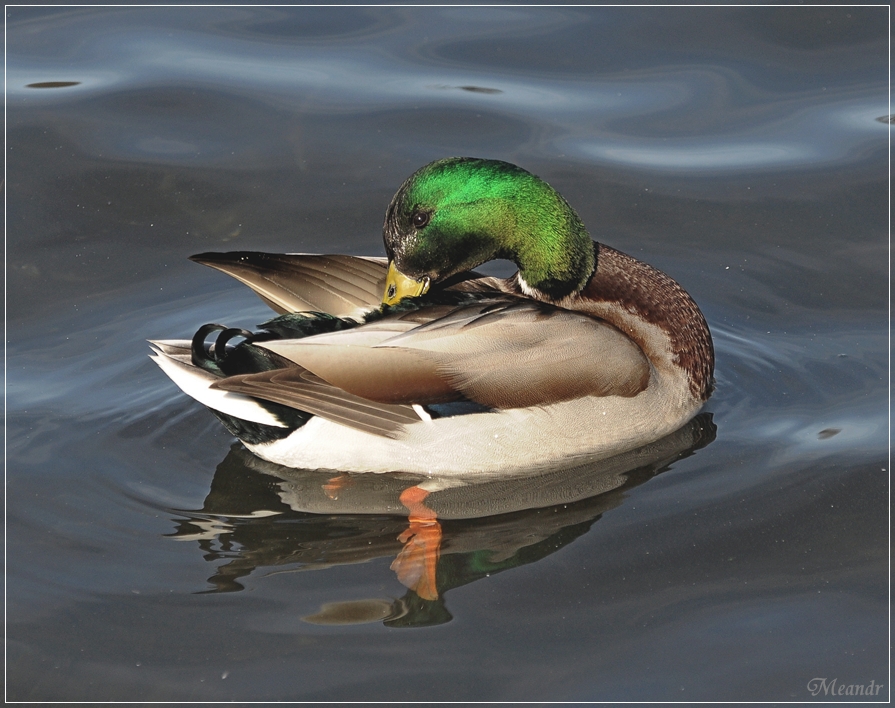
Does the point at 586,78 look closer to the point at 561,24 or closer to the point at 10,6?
the point at 561,24

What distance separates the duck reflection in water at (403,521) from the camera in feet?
15.1

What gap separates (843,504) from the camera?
5121mm

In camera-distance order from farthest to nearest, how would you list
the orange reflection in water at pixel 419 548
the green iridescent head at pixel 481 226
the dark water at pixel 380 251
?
the green iridescent head at pixel 481 226
the orange reflection in water at pixel 419 548
the dark water at pixel 380 251

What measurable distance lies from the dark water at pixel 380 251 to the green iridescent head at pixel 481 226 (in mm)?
895

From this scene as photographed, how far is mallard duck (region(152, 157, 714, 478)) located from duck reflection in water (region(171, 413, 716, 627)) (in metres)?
0.10

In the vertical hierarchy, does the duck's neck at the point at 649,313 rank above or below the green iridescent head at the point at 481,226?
below

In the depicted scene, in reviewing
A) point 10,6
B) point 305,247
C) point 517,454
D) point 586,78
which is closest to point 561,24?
point 586,78

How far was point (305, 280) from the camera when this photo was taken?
17.9 feet

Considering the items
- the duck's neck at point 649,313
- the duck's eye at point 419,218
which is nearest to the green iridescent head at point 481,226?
the duck's eye at point 419,218

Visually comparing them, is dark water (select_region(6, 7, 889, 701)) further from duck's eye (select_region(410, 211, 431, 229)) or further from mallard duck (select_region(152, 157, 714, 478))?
duck's eye (select_region(410, 211, 431, 229))

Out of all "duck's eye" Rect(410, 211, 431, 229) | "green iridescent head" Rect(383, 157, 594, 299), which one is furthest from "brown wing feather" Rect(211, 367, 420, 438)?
"duck's eye" Rect(410, 211, 431, 229)

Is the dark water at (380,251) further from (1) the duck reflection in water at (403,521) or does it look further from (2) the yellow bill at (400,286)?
(2) the yellow bill at (400,286)

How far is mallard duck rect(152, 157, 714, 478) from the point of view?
4.94m

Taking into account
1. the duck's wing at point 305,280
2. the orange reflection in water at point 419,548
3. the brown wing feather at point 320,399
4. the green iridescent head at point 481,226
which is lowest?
the orange reflection in water at point 419,548
